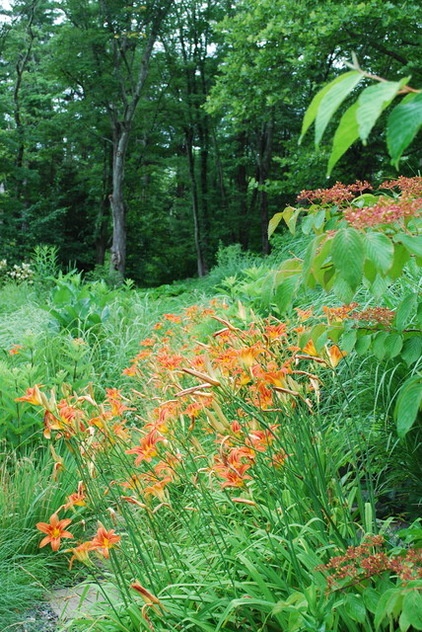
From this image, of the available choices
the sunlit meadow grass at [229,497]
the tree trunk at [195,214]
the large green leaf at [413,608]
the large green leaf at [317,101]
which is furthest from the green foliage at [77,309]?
the tree trunk at [195,214]

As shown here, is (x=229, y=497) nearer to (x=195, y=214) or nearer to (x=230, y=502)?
(x=230, y=502)

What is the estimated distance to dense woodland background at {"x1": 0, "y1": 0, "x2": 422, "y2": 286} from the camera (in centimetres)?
1035

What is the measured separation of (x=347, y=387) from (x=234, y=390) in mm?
1425

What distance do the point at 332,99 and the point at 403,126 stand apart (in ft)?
0.27

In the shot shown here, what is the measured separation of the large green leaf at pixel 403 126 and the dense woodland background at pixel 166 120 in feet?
30.4

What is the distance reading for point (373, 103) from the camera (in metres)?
0.61

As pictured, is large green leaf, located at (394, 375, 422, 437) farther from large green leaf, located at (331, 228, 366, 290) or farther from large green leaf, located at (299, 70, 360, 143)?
large green leaf, located at (299, 70, 360, 143)

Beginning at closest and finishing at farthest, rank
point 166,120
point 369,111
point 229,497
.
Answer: point 369,111, point 229,497, point 166,120

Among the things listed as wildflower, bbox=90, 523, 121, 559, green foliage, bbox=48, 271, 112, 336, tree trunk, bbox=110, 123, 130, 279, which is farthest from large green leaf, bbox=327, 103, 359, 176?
tree trunk, bbox=110, 123, 130, 279

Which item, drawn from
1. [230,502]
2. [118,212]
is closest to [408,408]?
[230,502]

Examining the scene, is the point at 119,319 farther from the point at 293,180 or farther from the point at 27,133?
the point at 27,133

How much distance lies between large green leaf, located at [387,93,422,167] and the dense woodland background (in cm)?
926

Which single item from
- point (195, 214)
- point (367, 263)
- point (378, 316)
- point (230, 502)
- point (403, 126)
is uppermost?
point (403, 126)

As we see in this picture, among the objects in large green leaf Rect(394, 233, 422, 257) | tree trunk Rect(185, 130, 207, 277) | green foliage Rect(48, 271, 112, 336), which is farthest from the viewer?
tree trunk Rect(185, 130, 207, 277)
